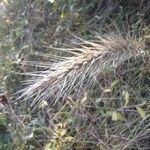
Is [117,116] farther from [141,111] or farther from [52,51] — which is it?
[52,51]

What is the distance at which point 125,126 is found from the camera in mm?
1946

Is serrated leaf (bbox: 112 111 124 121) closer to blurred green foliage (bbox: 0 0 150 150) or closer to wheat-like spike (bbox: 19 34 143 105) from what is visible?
blurred green foliage (bbox: 0 0 150 150)

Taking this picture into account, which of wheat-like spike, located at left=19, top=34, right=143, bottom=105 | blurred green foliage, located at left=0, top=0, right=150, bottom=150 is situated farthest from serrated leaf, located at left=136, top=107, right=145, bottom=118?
wheat-like spike, located at left=19, top=34, right=143, bottom=105

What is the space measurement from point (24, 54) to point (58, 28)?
1.00ft

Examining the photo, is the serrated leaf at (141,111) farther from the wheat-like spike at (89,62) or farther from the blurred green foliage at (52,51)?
the wheat-like spike at (89,62)

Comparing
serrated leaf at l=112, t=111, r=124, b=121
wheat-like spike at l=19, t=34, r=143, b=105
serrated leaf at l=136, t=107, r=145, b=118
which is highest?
wheat-like spike at l=19, t=34, r=143, b=105

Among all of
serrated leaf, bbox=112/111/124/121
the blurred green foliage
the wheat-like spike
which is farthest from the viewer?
the blurred green foliage

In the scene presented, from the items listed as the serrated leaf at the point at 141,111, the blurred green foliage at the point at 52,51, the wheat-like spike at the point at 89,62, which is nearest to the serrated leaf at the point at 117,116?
the blurred green foliage at the point at 52,51

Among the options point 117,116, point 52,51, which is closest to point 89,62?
point 117,116

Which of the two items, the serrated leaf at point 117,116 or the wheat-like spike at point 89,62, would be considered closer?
the wheat-like spike at point 89,62

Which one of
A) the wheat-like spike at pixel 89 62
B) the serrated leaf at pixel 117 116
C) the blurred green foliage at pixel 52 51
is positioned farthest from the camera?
the blurred green foliage at pixel 52 51

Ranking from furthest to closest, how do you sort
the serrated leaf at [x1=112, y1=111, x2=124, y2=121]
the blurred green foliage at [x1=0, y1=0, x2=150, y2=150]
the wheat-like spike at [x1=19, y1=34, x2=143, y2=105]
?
the blurred green foliage at [x1=0, y1=0, x2=150, y2=150] → the serrated leaf at [x1=112, y1=111, x2=124, y2=121] → the wheat-like spike at [x1=19, y1=34, x2=143, y2=105]

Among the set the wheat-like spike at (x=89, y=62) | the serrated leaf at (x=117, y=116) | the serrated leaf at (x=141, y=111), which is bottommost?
the serrated leaf at (x=117, y=116)

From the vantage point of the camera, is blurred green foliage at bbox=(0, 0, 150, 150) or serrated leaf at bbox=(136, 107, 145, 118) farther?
blurred green foliage at bbox=(0, 0, 150, 150)
